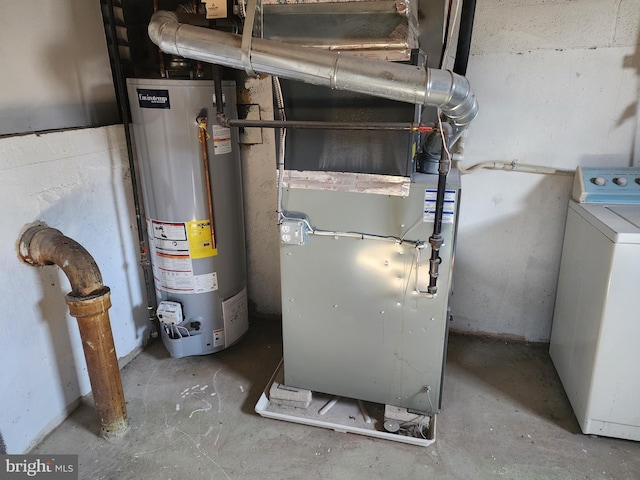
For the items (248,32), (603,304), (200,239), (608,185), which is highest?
(248,32)

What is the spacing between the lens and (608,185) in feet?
6.15

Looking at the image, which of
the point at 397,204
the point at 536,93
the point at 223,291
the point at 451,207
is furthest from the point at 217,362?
the point at 536,93

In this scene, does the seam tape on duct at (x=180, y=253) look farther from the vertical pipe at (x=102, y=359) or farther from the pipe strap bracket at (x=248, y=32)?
the pipe strap bracket at (x=248, y=32)

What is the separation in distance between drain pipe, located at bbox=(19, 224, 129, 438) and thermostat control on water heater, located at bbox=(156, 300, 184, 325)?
1.34 ft

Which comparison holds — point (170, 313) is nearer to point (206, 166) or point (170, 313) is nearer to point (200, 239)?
point (200, 239)

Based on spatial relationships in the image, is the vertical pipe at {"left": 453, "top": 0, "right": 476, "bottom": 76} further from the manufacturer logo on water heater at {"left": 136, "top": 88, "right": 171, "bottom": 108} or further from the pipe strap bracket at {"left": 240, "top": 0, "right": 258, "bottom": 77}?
the manufacturer logo on water heater at {"left": 136, "top": 88, "right": 171, "bottom": 108}

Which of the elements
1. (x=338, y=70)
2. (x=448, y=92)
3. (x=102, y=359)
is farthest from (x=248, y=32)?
(x=102, y=359)

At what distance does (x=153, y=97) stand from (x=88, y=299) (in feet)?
2.88

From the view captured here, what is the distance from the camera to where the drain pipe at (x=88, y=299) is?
60.1 inches

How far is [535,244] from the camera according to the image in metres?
2.17

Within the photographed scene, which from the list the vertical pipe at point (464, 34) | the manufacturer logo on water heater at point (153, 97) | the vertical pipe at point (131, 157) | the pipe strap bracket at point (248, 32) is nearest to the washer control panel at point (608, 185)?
the vertical pipe at point (464, 34)

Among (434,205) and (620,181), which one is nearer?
(434,205)

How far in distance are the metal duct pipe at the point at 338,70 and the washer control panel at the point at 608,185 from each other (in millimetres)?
945

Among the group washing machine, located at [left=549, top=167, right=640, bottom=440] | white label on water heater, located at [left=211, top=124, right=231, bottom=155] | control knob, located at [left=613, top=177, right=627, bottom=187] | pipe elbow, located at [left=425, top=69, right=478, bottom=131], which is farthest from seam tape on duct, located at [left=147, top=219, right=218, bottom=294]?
control knob, located at [left=613, top=177, right=627, bottom=187]
